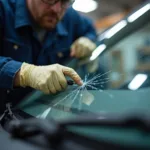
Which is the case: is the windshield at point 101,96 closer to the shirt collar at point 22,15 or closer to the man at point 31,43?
the man at point 31,43

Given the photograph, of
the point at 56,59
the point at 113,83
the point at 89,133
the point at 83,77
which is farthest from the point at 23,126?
the point at 56,59

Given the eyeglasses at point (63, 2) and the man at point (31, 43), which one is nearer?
the man at point (31, 43)

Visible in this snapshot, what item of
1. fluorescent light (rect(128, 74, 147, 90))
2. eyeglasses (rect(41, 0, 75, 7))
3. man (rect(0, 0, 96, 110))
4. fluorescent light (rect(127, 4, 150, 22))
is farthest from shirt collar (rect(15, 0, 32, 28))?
fluorescent light (rect(128, 74, 147, 90))

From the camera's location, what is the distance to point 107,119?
69cm

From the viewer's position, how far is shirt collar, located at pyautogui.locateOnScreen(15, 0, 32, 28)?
174cm

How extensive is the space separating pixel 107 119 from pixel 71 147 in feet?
0.41

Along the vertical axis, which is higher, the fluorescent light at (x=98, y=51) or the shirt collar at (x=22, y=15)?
the shirt collar at (x=22, y=15)

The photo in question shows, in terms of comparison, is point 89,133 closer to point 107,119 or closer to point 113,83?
point 107,119

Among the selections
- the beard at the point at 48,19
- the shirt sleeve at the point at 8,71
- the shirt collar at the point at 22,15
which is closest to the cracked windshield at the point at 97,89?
the shirt sleeve at the point at 8,71

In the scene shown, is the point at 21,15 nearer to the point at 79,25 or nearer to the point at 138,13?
the point at 79,25

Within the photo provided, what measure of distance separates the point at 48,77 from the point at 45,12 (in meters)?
0.67

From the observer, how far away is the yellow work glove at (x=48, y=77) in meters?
1.21

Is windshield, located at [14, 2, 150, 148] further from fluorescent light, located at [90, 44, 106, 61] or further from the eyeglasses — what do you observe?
the eyeglasses

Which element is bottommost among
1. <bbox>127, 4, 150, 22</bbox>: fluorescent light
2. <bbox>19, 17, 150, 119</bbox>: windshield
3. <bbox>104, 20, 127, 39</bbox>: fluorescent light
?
<bbox>19, 17, 150, 119</bbox>: windshield
